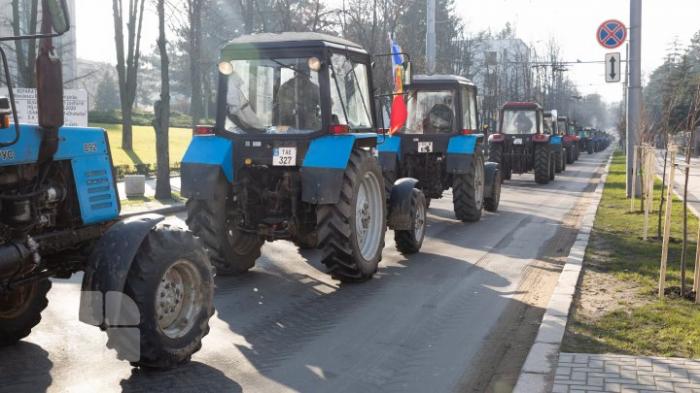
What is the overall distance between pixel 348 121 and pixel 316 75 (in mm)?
707

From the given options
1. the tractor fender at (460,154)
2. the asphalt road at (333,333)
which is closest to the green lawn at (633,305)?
the asphalt road at (333,333)

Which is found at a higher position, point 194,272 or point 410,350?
point 194,272

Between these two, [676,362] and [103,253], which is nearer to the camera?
[103,253]

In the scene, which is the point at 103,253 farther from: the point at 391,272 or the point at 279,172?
the point at 391,272

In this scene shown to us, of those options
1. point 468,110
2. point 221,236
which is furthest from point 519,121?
point 221,236

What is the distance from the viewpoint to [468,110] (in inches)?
570

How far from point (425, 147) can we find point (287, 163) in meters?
6.10

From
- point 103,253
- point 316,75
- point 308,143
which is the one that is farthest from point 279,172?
point 103,253

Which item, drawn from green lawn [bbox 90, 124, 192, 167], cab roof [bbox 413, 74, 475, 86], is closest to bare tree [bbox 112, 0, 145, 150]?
green lawn [bbox 90, 124, 192, 167]

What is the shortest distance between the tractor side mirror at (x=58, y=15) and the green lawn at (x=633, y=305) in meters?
4.10

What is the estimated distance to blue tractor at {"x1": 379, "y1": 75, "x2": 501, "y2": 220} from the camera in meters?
13.6

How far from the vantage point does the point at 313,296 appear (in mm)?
7801

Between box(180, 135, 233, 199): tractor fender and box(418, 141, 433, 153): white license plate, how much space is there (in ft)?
19.6

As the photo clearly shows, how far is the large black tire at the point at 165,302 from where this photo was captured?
5055 mm
